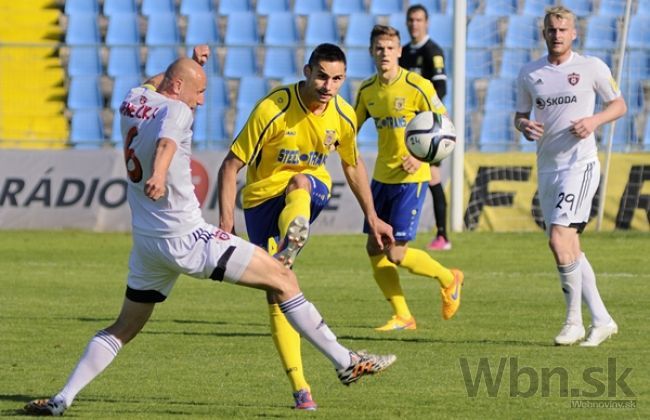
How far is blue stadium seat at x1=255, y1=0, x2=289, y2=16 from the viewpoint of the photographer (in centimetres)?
2472

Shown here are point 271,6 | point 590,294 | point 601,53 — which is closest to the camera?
point 590,294

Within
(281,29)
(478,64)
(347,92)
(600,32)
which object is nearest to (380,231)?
(347,92)

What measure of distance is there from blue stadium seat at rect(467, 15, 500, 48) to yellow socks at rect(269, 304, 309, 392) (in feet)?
55.8

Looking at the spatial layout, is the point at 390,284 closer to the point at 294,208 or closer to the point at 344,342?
the point at 344,342

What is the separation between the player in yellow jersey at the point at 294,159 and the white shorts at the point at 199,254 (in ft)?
2.86

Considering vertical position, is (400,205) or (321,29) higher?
(400,205)

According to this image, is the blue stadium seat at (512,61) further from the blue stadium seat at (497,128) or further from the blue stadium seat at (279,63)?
the blue stadium seat at (279,63)

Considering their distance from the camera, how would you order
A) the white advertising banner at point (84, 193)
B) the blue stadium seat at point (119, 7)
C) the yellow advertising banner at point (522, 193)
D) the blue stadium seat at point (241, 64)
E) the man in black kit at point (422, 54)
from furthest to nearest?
the blue stadium seat at point (119, 7) → the blue stadium seat at point (241, 64) → the yellow advertising banner at point (522, 193) → the white advertising banner at point (84, 193) → the man in black kit at point (422, 54)

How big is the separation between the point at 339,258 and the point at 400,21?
842cm

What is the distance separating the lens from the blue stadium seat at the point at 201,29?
23.8m

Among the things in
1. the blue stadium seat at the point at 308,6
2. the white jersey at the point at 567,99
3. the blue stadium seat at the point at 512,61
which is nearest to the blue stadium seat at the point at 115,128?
the blue stadium seat at the point at 308,6

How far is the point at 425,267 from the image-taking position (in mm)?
11258

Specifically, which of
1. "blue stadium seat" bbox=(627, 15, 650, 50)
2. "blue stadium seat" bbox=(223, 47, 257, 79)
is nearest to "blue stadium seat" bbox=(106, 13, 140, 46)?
"blue stadium seat" bbox=(223, 47, 257, 79)

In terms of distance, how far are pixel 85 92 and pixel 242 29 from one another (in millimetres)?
3167
